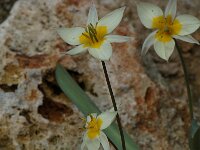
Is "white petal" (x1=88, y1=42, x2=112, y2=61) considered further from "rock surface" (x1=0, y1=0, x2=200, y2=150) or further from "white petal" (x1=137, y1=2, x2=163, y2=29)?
"rock surface" (x1=0, y1=0, x2=200, y2=150)

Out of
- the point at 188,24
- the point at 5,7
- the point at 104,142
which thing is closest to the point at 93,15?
the point at 188,24

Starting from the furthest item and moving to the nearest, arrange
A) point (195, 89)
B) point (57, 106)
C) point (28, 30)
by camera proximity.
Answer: point (195, 89) < point (28, 30) < point (57, 106)

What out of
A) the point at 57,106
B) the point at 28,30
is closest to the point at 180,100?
the point at 57,106

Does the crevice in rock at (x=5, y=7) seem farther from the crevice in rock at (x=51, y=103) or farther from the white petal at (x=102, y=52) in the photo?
the white petal at (x=102, y=52)

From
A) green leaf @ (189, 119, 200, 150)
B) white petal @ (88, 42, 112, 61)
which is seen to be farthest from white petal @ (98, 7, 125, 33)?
green leaf @ (189, 119, 200, 150)

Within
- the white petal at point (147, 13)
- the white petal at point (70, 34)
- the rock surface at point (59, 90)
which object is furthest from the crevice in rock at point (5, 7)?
the white petal at point (147, 13)

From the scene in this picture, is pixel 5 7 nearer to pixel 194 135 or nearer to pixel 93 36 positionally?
pixel 93 36

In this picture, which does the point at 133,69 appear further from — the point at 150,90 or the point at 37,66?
the point at 37,66
